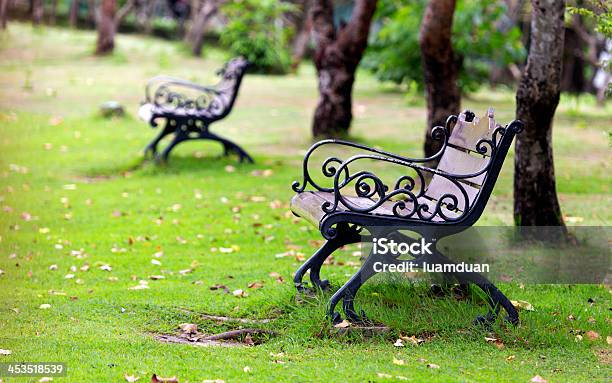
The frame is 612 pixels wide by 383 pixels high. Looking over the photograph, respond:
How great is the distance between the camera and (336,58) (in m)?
12.9

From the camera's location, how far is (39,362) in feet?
15.3

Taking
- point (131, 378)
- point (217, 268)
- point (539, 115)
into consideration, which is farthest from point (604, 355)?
point (217, 268)

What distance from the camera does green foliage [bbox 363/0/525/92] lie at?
18375mm

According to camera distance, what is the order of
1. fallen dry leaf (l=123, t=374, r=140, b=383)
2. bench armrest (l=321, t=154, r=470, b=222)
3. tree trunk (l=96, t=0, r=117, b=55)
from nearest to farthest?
fallen dry leaf (l=123, t=374, r=140, b=383), bench armrest (l=321, t=154, r=470, b=222), tree trunk (l=96, t=0, r=117, b=55)

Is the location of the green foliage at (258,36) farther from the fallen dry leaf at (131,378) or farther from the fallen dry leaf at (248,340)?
the fallen dry leaf at (131,378)

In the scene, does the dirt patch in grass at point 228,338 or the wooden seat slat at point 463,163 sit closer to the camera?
the dirt patch in grass at point 228,338

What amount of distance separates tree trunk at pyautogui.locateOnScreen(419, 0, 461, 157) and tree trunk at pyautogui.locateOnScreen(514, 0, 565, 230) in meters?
2.56

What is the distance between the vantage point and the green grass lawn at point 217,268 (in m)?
4.80

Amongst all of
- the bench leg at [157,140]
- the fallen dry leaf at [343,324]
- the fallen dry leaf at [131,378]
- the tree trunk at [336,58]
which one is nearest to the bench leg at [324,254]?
the fallen dry leaf at [343,324]

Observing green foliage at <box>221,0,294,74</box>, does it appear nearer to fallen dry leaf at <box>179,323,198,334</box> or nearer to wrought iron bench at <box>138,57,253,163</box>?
wrought iron bench at <box>138,57,253,163</box>

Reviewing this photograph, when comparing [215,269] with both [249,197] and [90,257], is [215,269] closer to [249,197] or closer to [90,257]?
[90,257]

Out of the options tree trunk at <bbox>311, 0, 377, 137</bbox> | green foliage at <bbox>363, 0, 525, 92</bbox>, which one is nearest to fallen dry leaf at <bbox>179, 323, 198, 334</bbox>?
tree trunk at <bbox>311, 0, 377, 137</bbox>

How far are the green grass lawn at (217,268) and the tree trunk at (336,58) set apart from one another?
553 mm

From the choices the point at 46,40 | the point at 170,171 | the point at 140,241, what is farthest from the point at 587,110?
the point at 46,40
